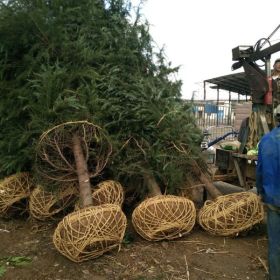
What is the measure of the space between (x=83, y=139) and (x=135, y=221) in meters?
1.30

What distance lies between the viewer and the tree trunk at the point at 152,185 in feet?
17.3

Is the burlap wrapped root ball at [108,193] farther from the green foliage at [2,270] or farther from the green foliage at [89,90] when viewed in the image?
the green foliage at [2,270]

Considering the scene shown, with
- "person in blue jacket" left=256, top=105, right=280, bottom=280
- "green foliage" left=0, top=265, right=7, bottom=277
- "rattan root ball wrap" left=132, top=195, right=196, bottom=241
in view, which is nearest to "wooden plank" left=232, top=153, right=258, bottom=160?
"rattan root ball wrap" left=132, top=195, right=196, bottom=241

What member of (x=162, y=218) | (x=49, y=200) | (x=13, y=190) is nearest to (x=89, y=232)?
(x=162, y=218)

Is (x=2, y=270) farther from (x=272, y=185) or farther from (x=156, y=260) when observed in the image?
(x=272, y=185)

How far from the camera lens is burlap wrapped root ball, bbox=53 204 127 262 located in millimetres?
4184

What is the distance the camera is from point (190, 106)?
6.15 metres

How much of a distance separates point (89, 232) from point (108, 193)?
1111mm

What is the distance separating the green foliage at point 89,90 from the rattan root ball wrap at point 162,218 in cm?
62

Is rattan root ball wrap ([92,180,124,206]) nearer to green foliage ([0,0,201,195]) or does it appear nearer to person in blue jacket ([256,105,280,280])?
green foliage ([0,0,201,195])

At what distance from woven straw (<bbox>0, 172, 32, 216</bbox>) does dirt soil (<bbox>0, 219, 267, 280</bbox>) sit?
62 cm

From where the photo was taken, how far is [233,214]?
4.88m

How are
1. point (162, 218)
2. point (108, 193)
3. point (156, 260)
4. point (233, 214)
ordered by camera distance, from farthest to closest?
point (108, 193)
point (233, 214)
point (162, 218)
point (156, 260)

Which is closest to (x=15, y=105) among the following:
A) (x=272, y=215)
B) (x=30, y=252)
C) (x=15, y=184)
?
(x=15, y=184)
